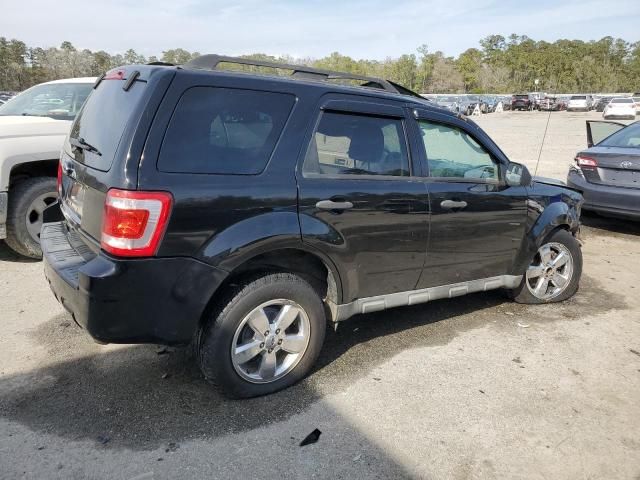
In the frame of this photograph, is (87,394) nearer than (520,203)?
Yes

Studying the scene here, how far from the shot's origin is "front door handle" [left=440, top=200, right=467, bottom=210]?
3744 millimetres

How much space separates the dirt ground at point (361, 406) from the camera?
8.70 ft

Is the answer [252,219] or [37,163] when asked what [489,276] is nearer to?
[252,219]

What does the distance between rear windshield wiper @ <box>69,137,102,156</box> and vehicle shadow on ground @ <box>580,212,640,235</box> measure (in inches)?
277

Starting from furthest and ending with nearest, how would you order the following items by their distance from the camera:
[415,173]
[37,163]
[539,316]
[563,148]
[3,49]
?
1. [3,49]
2. [563,148]
3. [37,163]
4. [539,316]
5. [415,173]

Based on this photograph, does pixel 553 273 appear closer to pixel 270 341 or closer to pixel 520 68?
pixel 270 341

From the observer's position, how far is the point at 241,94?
298 centimetres

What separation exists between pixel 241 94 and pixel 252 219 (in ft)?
2.39

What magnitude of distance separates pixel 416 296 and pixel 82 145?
98.2 inches

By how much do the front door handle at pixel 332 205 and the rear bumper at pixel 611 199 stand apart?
5.27 m

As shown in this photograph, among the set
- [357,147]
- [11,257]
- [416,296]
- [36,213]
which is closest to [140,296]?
[357,147]

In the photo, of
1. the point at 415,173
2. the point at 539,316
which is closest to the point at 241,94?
the point at 415,173

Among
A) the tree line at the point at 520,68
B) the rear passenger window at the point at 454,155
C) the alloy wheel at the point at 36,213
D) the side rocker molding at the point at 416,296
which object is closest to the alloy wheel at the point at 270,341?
the side rocker molding at the point at 416,296

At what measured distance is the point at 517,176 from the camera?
13.8 ft
